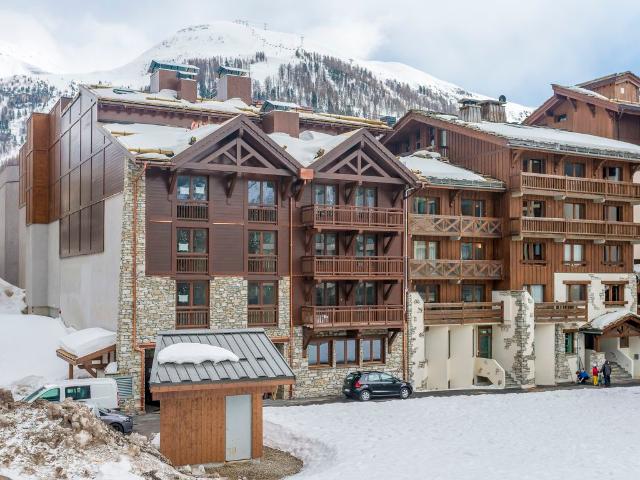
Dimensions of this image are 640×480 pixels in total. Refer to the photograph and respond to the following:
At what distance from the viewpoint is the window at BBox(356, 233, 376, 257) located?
39.8 meters

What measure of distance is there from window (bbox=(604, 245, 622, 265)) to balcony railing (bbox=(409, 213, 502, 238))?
332 inches

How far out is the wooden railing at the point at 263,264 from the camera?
36.8m

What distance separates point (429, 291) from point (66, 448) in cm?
2911

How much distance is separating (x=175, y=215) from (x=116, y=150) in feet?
15.3

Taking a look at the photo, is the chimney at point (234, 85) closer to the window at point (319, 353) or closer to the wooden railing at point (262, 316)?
the wooden railing at point (262, 316)

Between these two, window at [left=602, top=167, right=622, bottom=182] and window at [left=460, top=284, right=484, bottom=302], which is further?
window at [left=602, top=167, right=622, bottom=182]

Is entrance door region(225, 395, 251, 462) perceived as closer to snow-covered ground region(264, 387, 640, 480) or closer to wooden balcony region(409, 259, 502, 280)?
snow-covered ground region(264, 387, 640, 480)

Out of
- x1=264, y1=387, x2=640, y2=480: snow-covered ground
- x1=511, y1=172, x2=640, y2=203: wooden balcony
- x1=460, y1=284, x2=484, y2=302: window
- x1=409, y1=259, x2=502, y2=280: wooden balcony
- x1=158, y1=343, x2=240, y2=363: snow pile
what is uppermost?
x1=511, y1=172, x2=640, y2=203: wooden balcony

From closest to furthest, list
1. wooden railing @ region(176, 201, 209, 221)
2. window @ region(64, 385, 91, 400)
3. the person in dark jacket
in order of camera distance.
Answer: window @ region(64, 385, 91, 400), wooden railing @ region(176, 201, 209, 221), the person in dark jacket

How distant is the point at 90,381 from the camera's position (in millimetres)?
28594

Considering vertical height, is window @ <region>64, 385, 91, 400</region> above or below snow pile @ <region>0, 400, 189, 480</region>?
below

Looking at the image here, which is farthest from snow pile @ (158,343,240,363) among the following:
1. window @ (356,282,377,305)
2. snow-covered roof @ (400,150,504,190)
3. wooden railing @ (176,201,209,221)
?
snow-covered roof @ (400,150,504,190)

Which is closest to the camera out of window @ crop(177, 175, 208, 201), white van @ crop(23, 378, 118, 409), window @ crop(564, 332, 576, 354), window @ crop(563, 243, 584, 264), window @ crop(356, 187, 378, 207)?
white van @ crop(23, 378, 118, 409)

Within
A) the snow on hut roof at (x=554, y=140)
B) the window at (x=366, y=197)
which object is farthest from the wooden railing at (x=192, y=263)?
the snow on hut roof at (x=554, y=140)
